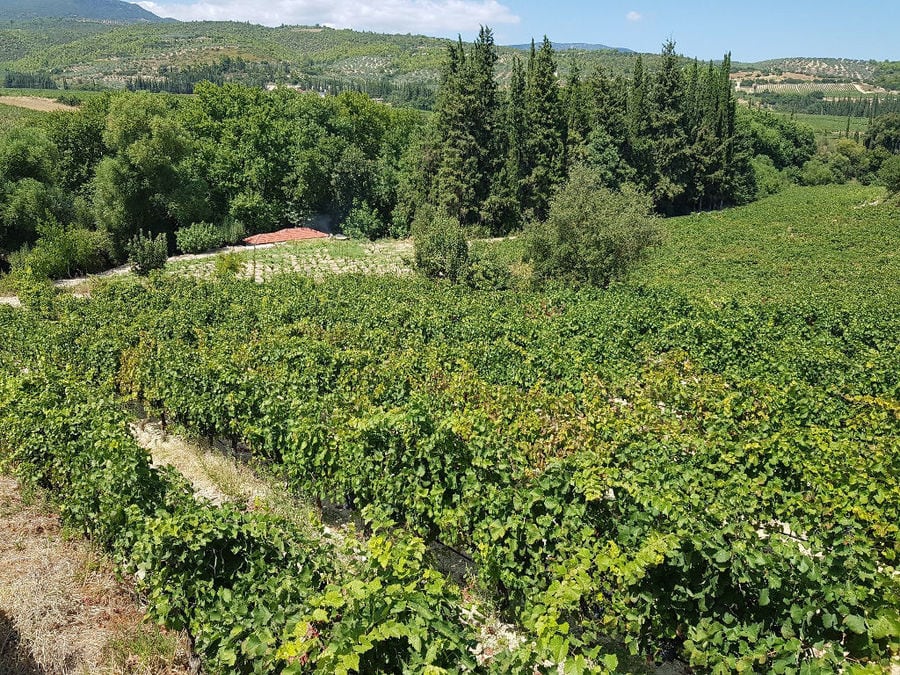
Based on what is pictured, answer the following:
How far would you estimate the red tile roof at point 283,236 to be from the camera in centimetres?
4284

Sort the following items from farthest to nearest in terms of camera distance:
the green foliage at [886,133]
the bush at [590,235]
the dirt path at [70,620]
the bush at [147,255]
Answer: the green foliage at [886,133], the bush at [147,255], the bush at [590,235], the dirt path at [70,620]

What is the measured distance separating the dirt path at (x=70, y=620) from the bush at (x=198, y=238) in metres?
36.3

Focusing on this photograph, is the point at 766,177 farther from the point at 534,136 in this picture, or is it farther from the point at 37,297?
the point at 37,297

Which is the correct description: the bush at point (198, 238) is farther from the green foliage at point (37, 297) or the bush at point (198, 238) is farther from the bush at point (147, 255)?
the green foliage at point (37, 297)

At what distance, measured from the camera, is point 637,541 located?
6207 mm

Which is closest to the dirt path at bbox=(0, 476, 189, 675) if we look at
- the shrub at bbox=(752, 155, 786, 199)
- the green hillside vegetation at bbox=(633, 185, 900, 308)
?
the green hillside vegetation at bbox=(633, 185, 900, 308)

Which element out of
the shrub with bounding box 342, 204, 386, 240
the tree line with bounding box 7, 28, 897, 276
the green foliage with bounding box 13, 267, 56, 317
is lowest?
the green foliage with bounding box 13, 267, 56, 317

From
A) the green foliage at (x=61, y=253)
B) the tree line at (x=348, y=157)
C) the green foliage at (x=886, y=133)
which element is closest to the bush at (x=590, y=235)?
the tree line at (x=348, y=157)

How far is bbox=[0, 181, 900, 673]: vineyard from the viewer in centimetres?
525

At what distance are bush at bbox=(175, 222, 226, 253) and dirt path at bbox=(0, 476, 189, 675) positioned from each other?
36.3 m

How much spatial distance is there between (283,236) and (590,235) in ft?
88.3

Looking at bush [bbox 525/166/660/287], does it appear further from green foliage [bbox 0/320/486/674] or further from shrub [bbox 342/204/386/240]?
shrub [bbox 342/204/386/240]

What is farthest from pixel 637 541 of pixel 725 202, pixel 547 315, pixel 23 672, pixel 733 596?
pixel 725 202

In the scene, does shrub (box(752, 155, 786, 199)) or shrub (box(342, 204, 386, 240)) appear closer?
shrub (box(342, 204, 386, 240))
